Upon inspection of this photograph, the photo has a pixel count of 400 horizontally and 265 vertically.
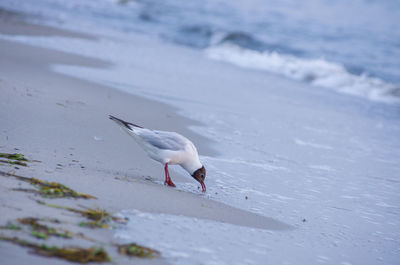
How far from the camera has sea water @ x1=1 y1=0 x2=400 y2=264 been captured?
4.05 meters

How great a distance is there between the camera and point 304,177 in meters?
6.19

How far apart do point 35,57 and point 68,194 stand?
22.2 ft

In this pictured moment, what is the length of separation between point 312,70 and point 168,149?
11.3 metres

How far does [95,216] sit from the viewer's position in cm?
357

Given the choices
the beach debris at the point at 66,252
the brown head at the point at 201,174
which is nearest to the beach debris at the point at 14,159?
the beach debris at the point at 66,252

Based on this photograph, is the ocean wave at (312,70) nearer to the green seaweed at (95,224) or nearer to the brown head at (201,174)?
the brown head at (201,174)

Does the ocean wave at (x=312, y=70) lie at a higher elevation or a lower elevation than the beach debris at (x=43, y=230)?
higher

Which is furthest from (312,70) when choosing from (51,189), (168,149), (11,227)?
(11,227)

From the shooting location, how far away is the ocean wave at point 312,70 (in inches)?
549

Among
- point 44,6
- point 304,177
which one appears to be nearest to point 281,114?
point 304,177

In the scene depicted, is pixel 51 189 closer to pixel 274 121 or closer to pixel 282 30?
pixel 274 121

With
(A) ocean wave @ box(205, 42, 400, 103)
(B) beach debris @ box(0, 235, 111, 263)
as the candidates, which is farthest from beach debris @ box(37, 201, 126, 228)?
(A) ocean wave @ box(205, 42, 400, 103)

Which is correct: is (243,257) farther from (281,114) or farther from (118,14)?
(118,14)

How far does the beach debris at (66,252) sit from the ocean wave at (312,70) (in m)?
11.5
